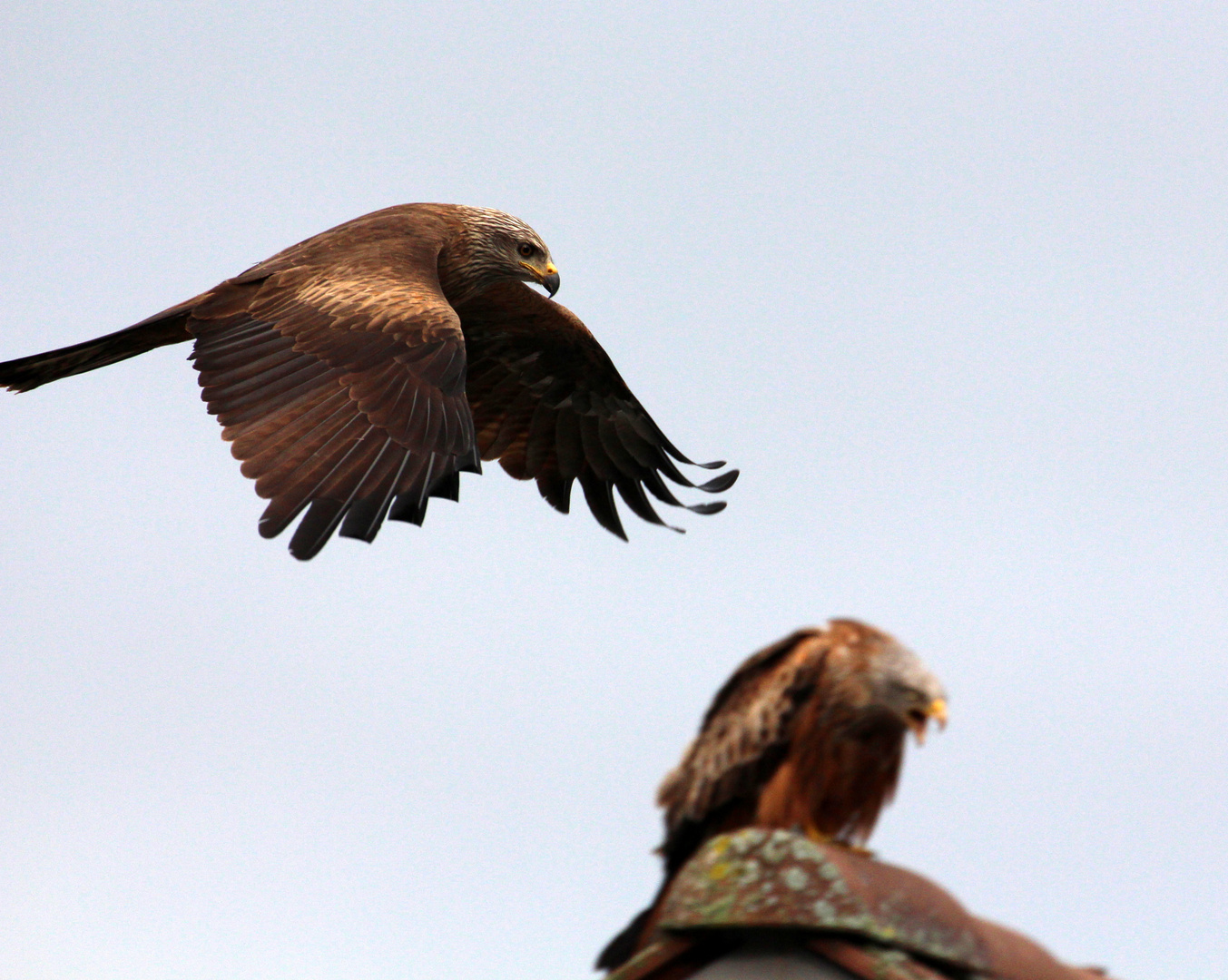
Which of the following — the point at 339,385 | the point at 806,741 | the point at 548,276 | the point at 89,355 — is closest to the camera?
the point at 806,741

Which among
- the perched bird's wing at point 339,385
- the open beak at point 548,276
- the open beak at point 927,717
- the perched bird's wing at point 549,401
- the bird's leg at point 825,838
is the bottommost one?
the bird's leg at point 825,838

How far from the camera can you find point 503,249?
34.5ft

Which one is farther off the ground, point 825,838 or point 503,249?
point 503,249

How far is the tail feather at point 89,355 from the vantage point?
9.68m

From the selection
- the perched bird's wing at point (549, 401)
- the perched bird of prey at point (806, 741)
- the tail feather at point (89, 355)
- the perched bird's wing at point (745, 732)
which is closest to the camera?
the perched bird of prey at point (806, 741)

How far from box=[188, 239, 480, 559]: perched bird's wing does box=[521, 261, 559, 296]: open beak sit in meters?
0.99

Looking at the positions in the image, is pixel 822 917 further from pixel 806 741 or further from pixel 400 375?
pixel 400 375

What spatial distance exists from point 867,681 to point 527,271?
7280 mm

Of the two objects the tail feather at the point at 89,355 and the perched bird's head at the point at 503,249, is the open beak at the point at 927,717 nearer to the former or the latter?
the tail feather at the point at 89,355

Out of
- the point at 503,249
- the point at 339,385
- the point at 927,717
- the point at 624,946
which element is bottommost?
the point at 624,946

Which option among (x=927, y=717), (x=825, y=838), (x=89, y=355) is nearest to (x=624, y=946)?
(x=825, y=838)

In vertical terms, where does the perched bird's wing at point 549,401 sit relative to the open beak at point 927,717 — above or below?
above

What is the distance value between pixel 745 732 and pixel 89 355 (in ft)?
23.2

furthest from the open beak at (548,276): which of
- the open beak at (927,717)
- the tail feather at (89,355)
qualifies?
the open beak at (927,717)
